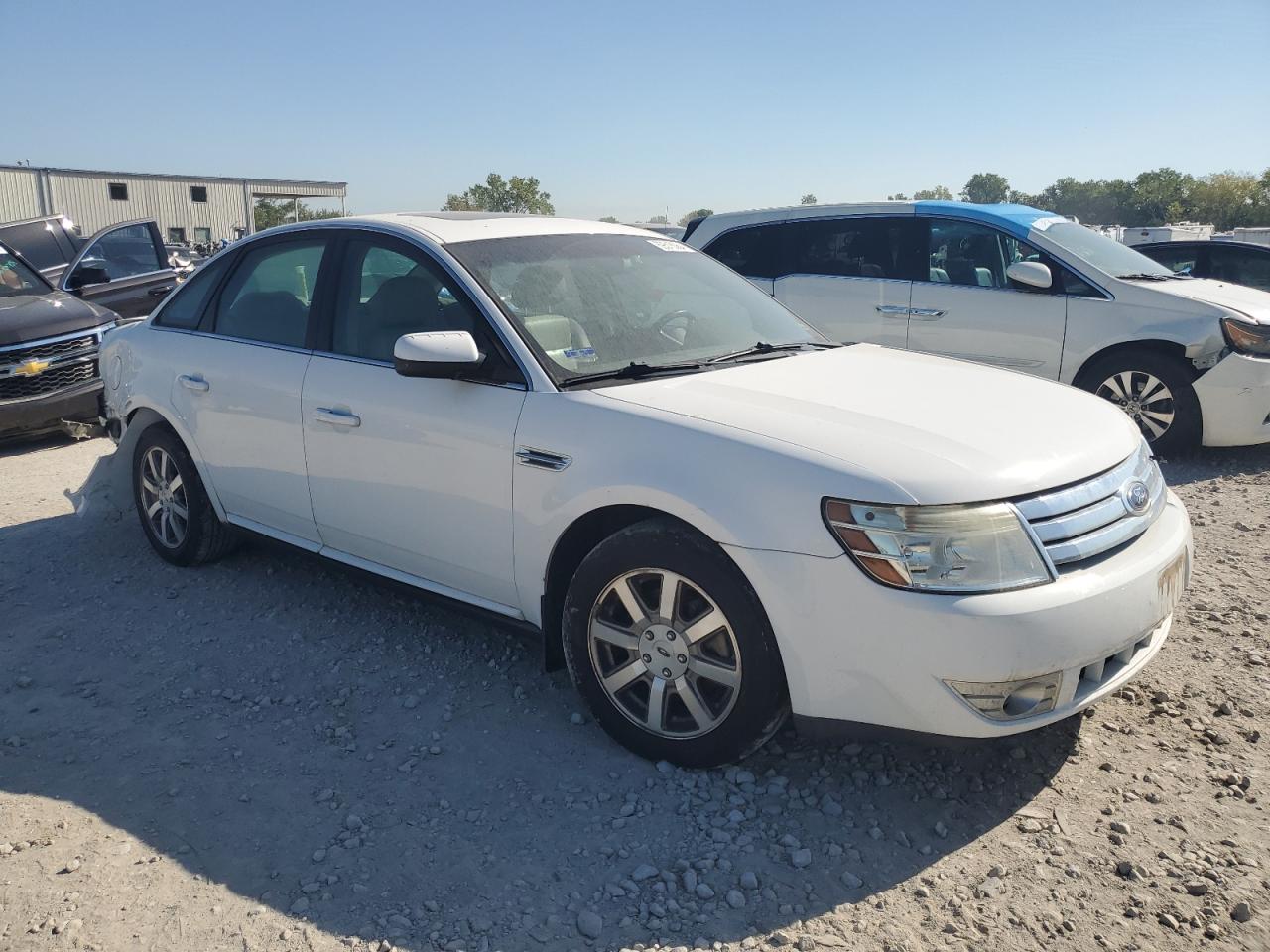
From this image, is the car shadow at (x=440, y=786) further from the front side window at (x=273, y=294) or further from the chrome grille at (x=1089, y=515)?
the front side window at (x=273, y=294)

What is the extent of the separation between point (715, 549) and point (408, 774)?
1.26 meters

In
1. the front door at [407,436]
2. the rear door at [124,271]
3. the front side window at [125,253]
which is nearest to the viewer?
the front door at [407,436]

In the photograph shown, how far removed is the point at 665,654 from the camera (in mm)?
3041

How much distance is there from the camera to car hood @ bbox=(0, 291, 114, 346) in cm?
801

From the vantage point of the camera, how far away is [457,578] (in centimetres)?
363

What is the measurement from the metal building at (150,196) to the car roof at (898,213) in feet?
152

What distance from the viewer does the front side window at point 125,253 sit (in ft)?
34.6

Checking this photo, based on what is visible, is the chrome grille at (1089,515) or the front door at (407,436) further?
the front door at (407,436)

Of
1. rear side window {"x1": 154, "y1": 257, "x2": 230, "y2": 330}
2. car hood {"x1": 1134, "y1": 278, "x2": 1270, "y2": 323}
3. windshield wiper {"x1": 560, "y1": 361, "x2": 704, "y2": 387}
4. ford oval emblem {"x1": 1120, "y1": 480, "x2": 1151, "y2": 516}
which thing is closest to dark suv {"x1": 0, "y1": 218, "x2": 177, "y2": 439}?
rear side window {"x1": 154, "y1": 257, "x2": 230, "y2": 330}

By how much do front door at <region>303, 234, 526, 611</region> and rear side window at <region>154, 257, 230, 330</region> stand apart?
3.51ft

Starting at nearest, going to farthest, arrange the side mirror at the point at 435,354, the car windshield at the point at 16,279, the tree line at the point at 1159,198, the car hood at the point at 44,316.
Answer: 1. the side mirror at the point at 435,354
2. the car hood at the point at 44,316
3. the car windshield at the point at 16,279
4. the tree line at the point at 1159,198

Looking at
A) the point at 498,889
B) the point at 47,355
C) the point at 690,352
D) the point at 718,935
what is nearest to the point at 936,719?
the point at 718,935

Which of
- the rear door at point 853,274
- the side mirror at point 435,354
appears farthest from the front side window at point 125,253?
the side mirror at point 435,354

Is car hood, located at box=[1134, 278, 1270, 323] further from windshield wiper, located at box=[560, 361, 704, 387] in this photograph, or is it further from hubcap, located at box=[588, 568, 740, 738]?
hubcap, located at box=[588, 568, 740, 738]
